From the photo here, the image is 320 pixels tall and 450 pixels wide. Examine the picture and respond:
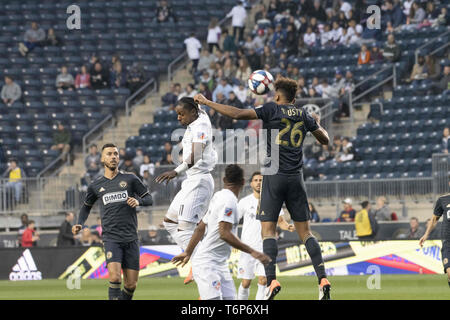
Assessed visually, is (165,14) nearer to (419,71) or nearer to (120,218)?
(419,71)

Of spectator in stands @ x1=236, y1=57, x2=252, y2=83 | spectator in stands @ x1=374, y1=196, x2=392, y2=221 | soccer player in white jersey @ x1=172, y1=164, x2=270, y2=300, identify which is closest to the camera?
soccer player in white jersey @ x1=172, y1=164, x2=270, y2=300

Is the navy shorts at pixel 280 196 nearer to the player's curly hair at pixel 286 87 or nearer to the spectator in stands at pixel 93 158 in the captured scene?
the player's curly hair at pixel 286 87

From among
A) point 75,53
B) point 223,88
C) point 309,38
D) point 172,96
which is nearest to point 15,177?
point 172,96

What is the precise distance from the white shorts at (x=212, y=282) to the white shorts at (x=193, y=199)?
245 cm

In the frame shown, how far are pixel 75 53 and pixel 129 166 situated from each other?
338 inches

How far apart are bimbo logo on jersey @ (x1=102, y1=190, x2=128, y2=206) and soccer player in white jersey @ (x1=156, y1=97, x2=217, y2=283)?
64cm

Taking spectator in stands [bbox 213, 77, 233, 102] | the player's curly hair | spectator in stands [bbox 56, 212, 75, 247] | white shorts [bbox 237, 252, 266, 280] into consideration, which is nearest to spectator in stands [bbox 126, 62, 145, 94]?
spectator in stands [bbox 213, 77, 233, 102]

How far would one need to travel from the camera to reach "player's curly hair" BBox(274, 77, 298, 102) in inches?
459

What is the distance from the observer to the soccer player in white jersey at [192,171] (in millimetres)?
12656

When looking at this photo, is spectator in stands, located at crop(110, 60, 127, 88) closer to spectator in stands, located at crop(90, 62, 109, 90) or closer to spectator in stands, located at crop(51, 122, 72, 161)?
spectator in stands, located at crop(90, 62, 109, 90)

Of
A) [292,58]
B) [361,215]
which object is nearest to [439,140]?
[361,215]

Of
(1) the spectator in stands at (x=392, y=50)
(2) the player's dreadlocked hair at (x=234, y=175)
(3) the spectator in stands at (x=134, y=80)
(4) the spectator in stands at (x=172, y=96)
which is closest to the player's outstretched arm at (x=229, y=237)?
(2) the player's dreadlocked hair at (x=234, y=175)

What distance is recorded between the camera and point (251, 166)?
85.1 ft

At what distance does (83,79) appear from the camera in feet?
109
